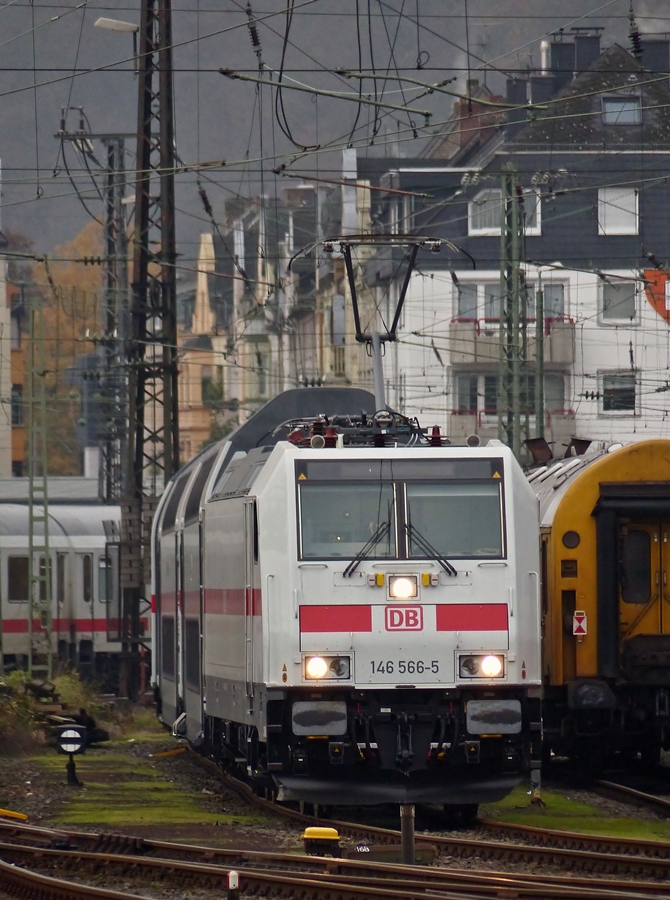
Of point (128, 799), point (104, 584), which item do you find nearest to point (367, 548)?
point (128, 799)

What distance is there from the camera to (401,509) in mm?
13312

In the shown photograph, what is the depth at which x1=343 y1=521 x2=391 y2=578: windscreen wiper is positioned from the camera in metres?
13.0

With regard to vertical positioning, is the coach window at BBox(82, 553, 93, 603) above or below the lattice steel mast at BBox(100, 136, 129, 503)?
below

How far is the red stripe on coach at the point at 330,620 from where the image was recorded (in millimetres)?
12930

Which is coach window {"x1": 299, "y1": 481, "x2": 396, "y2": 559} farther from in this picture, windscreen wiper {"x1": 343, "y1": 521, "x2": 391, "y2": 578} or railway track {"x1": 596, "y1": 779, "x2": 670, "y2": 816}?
railway track {"x1": 596, "y1": 779, "x2": 670, "y2": 816}

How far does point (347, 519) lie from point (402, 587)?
0.70m

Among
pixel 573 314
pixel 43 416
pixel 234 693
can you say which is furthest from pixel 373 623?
pixel 573 314

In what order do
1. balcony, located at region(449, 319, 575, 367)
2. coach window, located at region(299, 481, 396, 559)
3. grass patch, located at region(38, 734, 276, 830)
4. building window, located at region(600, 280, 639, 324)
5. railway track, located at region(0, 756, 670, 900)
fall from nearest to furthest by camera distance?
railway track, located at region(0, 756, 670, 900), coach window, located at region(299, 481, 396, 559), grass patch, located at region(38, 734, 276, 830), balcony, located at region(449, 319, 575, 367), building window, located at region(600, 280, 639, 324)

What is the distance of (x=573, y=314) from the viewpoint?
53844mm

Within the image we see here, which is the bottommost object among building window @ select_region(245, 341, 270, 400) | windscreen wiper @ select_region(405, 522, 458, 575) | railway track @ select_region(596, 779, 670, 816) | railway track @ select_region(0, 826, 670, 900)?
railway track @ select_region(596, 779, 670, 816)

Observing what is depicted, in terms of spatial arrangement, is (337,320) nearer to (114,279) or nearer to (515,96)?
(515,96)

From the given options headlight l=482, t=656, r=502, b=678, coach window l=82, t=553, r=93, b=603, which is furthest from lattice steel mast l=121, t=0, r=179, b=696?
headlight l=482, t=656, r=502, b=678

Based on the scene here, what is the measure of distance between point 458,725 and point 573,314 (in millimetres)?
41861

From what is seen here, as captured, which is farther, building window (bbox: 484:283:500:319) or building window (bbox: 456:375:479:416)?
building window (bbox: 484:283:500:319)
